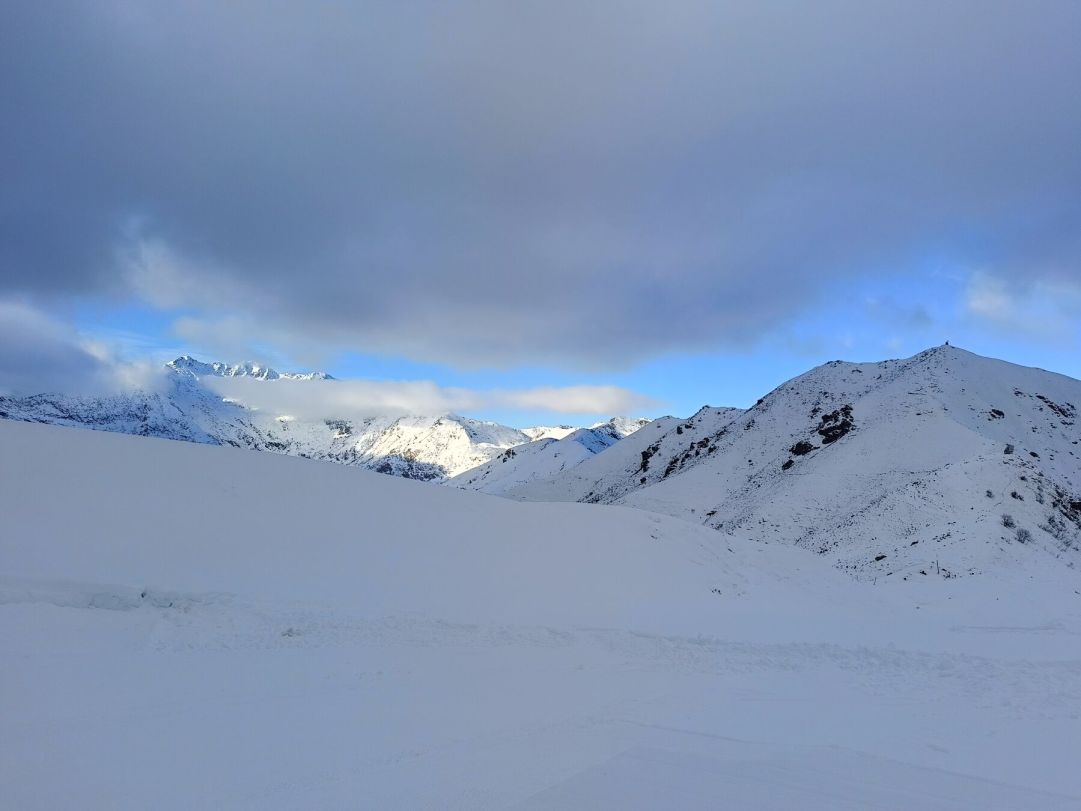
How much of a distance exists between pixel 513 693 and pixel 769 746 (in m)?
3.36

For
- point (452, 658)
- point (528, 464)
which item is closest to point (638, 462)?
point (528, 464)

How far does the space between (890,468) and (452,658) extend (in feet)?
130

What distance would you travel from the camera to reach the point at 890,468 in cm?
4066

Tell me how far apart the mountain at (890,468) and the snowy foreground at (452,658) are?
806cm

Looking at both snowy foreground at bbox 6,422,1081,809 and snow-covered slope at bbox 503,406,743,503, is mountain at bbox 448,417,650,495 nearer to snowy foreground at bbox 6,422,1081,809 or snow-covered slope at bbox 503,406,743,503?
snow-covered slope at bbox 503,406,743,503

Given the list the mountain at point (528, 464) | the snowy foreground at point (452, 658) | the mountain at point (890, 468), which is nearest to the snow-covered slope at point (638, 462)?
the mountain at point (890, 468)

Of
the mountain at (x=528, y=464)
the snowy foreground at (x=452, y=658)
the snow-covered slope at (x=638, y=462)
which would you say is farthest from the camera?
the mountain at (x=528, y=464)

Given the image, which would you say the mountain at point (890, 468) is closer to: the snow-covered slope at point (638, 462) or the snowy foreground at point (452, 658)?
the snow-covered slope at point (638, 462)

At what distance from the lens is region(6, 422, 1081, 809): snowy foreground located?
5711 millimetres

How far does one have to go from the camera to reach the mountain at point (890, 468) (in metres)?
27.0

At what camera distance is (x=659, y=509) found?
49969 mm

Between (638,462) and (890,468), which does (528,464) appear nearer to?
(638,462)

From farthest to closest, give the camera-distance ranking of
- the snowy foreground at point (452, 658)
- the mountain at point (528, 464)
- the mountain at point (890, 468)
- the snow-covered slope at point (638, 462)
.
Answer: the mountain at point (528, 464) < the snow-covered slope at point (638, 462) < the mountain at point (890, 468) < the snowy foreground at point (452, 658)

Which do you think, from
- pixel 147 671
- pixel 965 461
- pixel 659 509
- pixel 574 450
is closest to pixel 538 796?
pixel 147 671
